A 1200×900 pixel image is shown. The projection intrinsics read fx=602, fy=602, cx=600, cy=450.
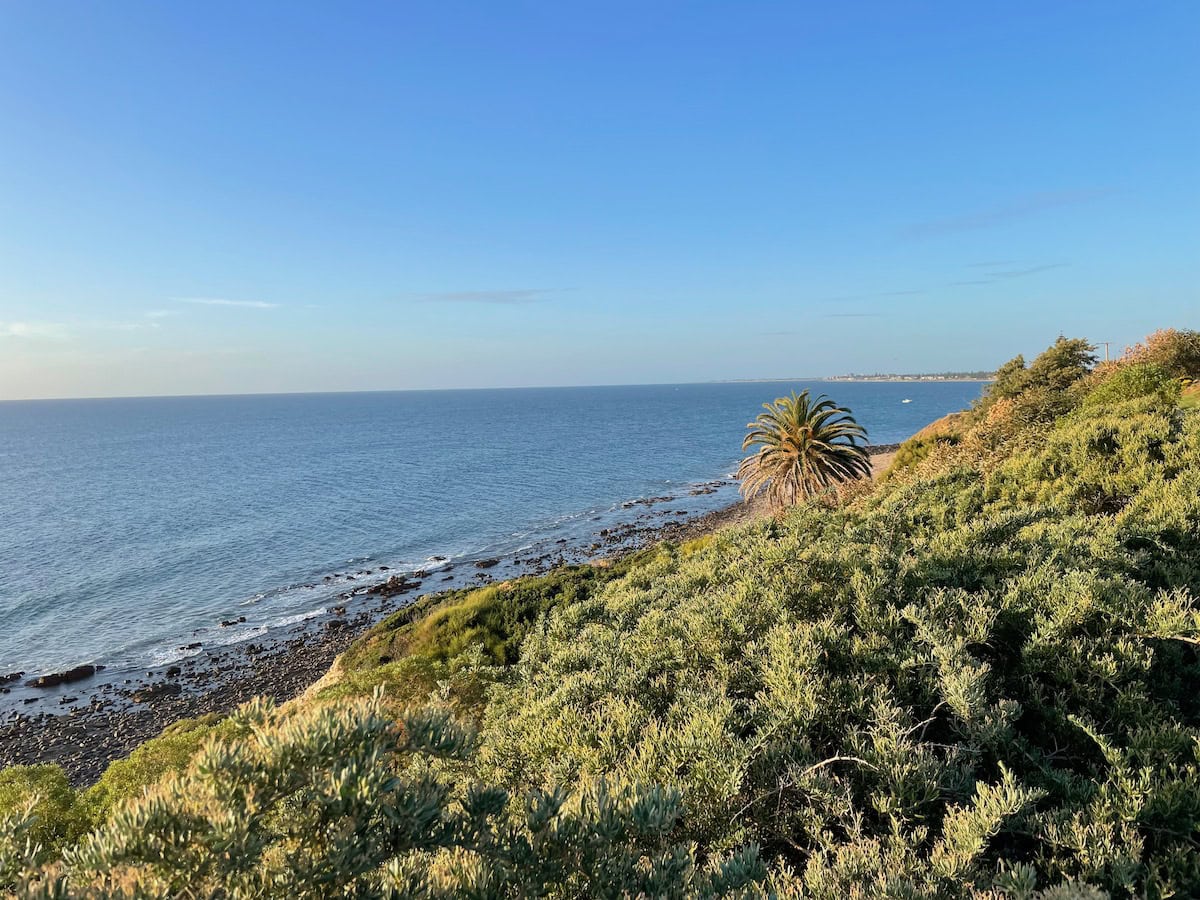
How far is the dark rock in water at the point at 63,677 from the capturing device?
27531mm

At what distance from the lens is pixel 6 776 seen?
438 inches

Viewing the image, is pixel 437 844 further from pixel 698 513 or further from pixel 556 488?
pixel 556 488

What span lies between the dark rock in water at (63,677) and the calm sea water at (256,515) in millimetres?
1078

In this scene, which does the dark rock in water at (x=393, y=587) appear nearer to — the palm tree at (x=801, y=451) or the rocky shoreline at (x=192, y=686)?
the rocky shoreline at (x=192, y=686)

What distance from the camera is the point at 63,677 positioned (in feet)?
92.0

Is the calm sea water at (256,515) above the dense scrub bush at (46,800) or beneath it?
beneath

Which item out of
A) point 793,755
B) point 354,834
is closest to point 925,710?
point 793,755

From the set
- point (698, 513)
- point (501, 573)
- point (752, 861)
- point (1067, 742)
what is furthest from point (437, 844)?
point (698, 513)

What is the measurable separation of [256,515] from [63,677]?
29090mm

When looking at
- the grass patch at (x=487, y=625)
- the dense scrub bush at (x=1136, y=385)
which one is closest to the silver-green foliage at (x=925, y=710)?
the grass patch at (x=487, y=625)

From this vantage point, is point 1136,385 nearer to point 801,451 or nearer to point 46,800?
point 801,451

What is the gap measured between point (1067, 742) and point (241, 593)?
4292cm

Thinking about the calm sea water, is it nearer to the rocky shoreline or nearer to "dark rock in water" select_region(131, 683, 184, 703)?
the rocky shoreline

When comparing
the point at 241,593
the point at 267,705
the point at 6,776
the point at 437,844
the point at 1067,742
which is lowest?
the point at 241,593
